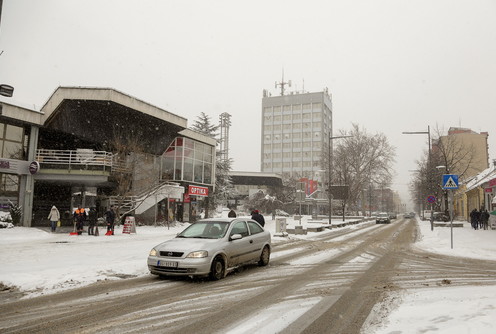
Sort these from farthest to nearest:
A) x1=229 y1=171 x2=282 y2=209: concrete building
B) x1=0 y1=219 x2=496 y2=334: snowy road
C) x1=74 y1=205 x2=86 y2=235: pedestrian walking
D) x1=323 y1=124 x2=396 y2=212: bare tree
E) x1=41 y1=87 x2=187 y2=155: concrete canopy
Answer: x1=229 y1=171 x2=282 y2=209: concrete building < x1=323 y1=124 x2=396 y2=212: bare tree < x1=41 y1=87 x2=187 y2=155: concrete canopy < x1=74 y1=205 x2=86 y2=235: pedestrian walking < x1=0 y1=219 x2=496 y2=334: snowy road

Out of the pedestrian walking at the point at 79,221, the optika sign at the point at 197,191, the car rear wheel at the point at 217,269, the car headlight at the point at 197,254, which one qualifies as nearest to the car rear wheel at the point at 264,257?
the car rear wheel at the point at 217,269

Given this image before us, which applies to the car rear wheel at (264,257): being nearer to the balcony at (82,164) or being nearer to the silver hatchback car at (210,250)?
the silver hatchback car at (210,250)

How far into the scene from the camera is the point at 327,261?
1218 cm

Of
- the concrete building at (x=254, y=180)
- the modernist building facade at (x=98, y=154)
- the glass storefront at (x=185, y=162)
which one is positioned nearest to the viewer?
the modernist building facade at (x=98, y=154)

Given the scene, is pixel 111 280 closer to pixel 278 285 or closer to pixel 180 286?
pixel 180 286

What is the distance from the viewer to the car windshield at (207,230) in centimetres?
946

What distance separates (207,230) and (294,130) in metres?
114

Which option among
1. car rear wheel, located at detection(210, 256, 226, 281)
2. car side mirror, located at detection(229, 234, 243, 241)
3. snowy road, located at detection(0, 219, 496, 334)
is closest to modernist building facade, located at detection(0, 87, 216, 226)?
car side mirror, located at detection(229, 234, 243, 241)

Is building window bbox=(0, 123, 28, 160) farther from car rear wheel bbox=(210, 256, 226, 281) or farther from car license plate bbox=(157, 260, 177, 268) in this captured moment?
car rear wheel bbox=(210, 256, 226, 281)

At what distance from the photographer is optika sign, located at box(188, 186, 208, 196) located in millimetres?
36034

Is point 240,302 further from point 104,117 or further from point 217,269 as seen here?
point 104,117

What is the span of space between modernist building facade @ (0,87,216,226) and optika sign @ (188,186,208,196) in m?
0.10

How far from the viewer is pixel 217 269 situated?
343 inches

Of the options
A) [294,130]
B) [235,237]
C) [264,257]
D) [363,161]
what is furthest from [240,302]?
[294,130]
